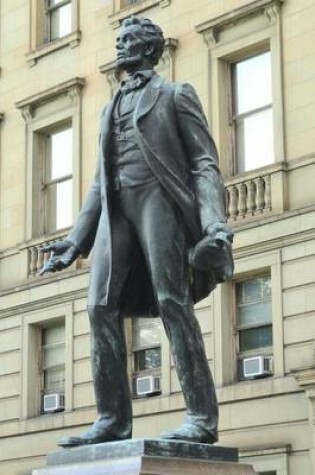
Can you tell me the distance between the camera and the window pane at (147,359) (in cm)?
2758

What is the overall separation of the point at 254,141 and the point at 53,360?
682cm

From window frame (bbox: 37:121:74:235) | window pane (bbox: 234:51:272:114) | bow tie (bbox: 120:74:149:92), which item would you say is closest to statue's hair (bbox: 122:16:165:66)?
bow tie (bbox: 120:74:149:92)

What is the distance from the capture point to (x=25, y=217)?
31312 mm

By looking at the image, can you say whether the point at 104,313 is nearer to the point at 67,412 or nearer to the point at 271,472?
the point at 271,472

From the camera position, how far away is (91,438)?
8445 millimetres

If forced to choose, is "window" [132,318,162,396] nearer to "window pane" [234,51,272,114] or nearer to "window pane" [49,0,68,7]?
"window pane" [234,51,272,114]

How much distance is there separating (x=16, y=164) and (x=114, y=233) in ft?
76.1

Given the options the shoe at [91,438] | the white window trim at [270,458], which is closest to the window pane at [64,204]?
the white window trim at [270,458]

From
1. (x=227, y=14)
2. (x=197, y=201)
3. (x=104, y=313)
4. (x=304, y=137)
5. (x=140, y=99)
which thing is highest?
(x=227, y=14)

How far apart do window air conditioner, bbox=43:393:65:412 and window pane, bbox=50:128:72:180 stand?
471 cm

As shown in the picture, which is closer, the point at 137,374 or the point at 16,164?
the point at 137,374

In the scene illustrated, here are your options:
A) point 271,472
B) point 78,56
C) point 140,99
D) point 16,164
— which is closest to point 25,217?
point 16,164

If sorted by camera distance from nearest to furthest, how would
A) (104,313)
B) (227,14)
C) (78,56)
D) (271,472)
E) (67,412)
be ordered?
(104,313)
(271,472)
(227,14)
(67,412)
(78,56)

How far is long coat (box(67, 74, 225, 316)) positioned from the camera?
8711 millimetres
